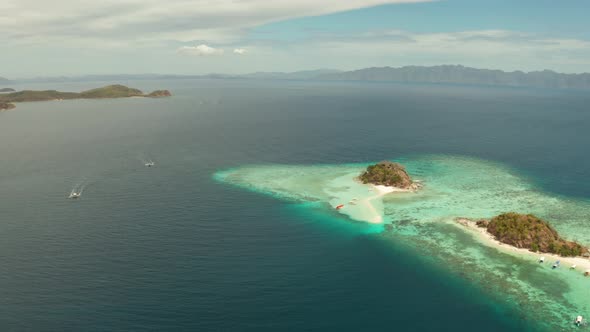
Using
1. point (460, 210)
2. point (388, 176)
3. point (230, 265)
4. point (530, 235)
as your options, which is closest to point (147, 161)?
point (388, 176)

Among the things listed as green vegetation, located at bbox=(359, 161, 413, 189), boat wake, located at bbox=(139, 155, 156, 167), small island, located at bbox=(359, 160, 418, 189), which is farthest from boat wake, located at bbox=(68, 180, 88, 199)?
green vegetation, located at bbox=(359, 161, 413, 189)

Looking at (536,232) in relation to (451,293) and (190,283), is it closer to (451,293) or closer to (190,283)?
(451,293)

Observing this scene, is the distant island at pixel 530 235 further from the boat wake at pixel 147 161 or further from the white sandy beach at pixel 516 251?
the boat wake at pixel 147 161

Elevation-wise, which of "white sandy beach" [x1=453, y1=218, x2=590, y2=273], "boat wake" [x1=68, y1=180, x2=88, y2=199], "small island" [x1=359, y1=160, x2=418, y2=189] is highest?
"small island" [x1=359, y1=160, x2=418, y2=189]

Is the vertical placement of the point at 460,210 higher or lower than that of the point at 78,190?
lower

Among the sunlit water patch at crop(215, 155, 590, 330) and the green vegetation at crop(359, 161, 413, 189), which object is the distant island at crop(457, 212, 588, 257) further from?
the green vegetation at crop(359, 161, 413, 189)

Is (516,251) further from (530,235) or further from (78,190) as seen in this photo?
(78,190)

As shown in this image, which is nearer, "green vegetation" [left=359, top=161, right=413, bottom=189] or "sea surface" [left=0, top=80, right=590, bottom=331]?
"sea surface" [left=0, top=80, right=590, bottom=331]
